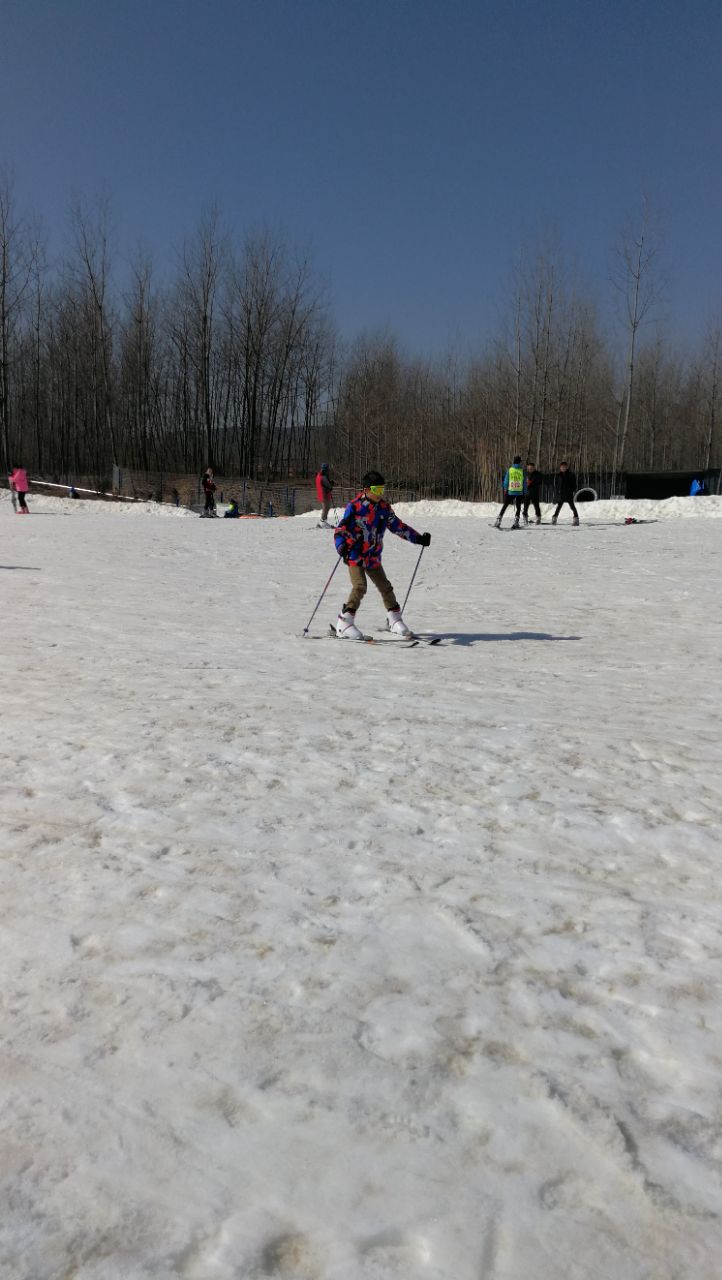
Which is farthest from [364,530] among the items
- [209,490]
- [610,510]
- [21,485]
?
[21,485]

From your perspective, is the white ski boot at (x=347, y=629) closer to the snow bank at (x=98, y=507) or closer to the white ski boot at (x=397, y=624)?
the white ski boot at (x=397, y=624)

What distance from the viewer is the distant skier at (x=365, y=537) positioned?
8.02 meters

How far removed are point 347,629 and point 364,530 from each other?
102cm

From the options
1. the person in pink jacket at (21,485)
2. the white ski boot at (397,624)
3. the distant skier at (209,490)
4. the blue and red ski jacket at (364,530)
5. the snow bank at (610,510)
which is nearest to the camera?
the blue and red ski jacket at (364,530)

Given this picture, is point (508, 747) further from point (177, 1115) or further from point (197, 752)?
point (177, 1115)

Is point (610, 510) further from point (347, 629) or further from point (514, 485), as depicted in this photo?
point (347, 629)

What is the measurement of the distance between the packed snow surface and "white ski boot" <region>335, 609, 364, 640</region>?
2.33m

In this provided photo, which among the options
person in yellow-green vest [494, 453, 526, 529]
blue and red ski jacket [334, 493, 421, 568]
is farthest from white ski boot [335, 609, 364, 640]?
person in yellow-green vest [494, 453, 526, 529]

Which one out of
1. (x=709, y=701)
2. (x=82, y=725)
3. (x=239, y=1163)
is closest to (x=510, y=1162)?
(x=239, y=1163)

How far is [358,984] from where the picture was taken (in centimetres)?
237

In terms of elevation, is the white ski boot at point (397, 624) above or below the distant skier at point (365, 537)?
below

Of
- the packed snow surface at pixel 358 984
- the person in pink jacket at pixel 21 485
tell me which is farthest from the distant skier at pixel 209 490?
the packed snow surface at pixel 358 984

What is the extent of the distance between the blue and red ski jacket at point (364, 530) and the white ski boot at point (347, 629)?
1.84 ft

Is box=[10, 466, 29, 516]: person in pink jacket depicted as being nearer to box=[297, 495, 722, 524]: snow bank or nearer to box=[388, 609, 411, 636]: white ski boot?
box=[297, 495, 722, 524]: snow bank
